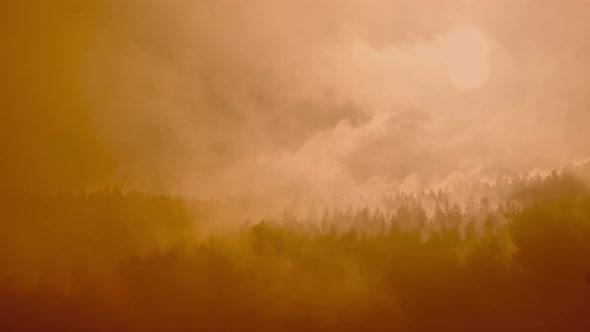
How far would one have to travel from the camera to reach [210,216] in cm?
1151

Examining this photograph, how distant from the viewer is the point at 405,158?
36.8 ft

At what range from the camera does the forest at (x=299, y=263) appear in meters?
10.8

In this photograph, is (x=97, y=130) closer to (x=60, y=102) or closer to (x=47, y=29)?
(x=60, y=102)

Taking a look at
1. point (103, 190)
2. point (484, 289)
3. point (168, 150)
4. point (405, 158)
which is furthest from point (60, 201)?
point (484, 289)

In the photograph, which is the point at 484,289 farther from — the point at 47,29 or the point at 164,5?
the point at 47,29

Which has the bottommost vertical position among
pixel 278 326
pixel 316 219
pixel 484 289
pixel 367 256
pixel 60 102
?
pixel 278 326

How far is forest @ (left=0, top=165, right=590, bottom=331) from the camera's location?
10.8 m

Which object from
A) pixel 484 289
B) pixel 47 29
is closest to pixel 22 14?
pixel 47 29

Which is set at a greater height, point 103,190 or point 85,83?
point 85,83

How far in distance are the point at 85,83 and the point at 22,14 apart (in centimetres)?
193

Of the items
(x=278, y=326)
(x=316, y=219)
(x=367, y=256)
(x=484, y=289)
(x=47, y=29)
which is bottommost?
(x=278, y=326)

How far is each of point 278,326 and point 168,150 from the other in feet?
14.9

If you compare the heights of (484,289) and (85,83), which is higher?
(85,83)

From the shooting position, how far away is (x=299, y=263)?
1128cm
